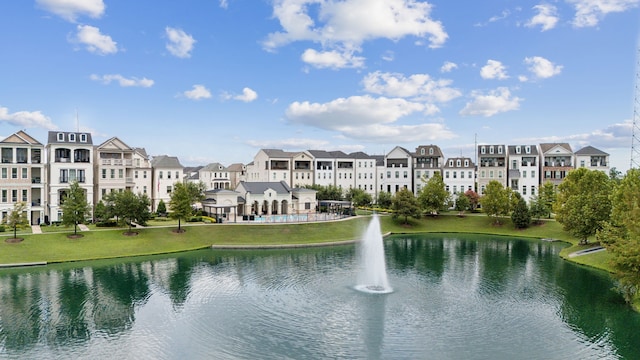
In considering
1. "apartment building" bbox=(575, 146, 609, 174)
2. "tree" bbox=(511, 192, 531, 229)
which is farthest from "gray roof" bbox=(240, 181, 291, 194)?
"apartment building" bbox=(575, 146, 609, 174)

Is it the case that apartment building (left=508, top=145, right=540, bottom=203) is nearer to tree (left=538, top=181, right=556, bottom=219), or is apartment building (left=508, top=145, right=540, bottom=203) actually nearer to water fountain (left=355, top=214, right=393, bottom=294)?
tree (left=538, top=181, right=556, bottom=219)

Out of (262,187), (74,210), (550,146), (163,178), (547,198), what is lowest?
(74,210)

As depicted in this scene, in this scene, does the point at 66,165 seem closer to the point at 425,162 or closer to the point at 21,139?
the point at 21,139

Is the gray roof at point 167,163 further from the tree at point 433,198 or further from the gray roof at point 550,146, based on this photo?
the gray roof at point 550,146

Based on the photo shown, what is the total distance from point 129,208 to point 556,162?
70580 mm

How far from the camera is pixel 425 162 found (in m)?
84.9

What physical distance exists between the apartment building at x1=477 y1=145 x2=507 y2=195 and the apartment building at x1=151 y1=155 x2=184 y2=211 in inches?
2137

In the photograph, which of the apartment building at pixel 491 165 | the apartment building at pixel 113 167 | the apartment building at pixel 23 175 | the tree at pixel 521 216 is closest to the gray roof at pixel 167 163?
the apartment building at pixel 113 167

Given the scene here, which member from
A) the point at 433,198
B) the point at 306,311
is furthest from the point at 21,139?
the point at 433,198

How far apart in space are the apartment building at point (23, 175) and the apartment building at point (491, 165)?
70202 millimetres

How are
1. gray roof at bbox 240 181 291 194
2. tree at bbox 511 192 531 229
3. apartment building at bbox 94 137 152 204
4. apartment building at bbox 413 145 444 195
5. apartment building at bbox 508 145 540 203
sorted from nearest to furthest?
apartment building at bbox 94 137 152 204 → tree at bbox 511 192 531 229 → gray roof at bbox 240 181 291 194 → apartment building at bbox 508 145 540 203 → apartment building at bbox 413 145 444 195

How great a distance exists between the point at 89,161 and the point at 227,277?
1334 inches

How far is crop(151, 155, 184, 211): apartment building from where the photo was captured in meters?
67.2

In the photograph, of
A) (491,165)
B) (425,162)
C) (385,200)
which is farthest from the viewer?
(425,162)
